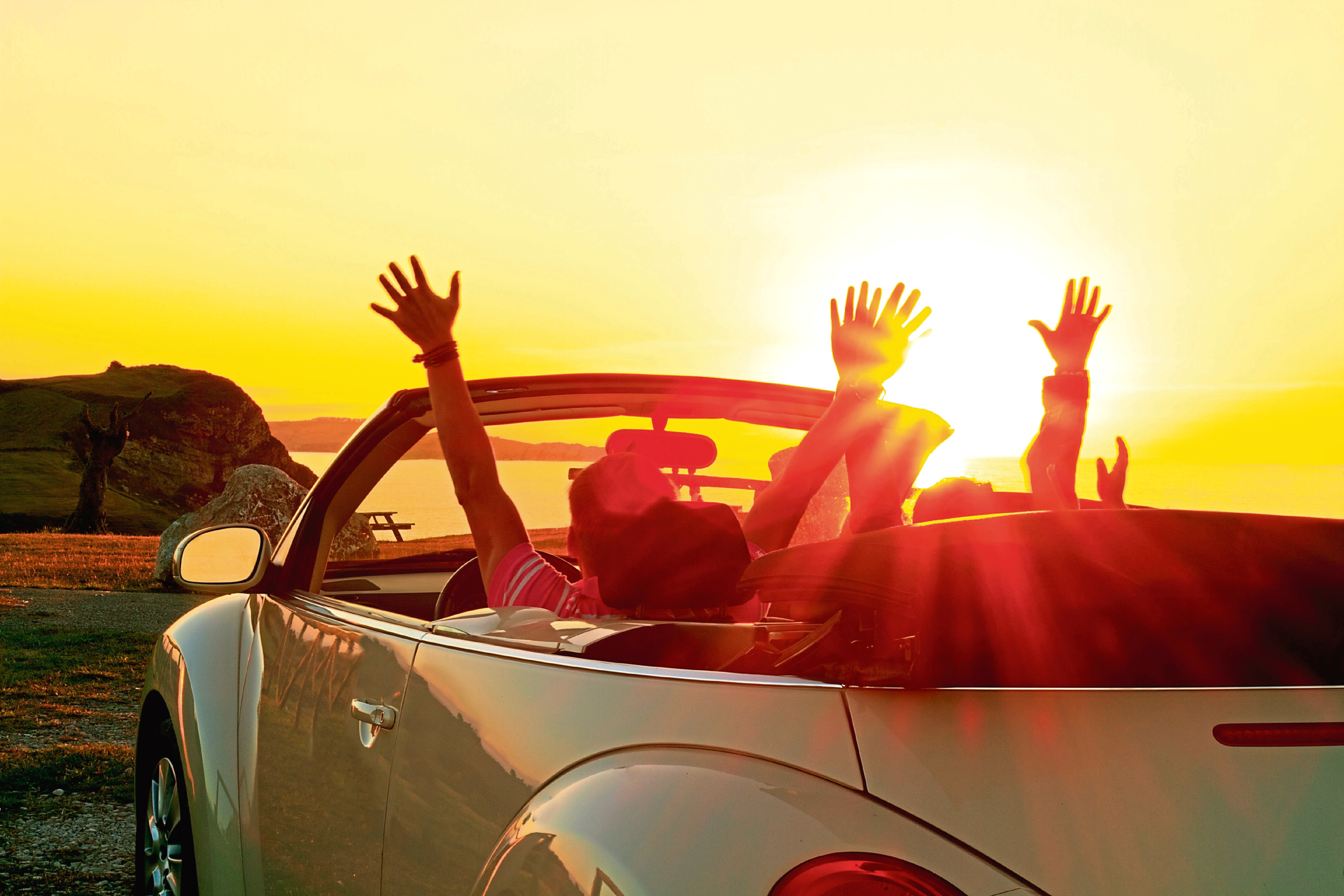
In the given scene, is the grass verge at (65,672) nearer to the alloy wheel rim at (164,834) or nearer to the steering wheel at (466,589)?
the alloy wheel rim at (164,834)

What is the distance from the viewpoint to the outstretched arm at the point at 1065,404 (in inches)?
122

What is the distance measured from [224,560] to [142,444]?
132 m

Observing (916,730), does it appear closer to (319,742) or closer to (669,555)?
(669,555)

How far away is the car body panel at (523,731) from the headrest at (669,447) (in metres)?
1.28

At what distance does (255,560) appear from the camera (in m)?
3.18

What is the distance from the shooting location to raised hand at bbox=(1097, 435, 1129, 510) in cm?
299

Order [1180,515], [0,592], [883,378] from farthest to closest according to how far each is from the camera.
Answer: [0,592] → [883,378] → [1180,515]

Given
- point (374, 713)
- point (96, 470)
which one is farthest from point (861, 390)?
point (96, 470)

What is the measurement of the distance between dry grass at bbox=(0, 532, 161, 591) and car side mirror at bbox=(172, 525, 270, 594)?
17.1 metres

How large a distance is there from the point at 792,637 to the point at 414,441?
1734 millimetres

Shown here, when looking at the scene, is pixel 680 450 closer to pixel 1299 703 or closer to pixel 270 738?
pixel 270 738

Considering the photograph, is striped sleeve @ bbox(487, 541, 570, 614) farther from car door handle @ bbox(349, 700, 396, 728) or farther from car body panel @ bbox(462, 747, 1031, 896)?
car body panel @ bbox(462, 747, 1031, 896)

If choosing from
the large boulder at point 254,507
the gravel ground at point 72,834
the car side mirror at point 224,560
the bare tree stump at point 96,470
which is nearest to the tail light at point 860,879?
the car side mirror at point 224,560

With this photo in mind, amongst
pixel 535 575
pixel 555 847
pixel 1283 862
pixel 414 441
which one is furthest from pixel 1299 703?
pixel 414 441
